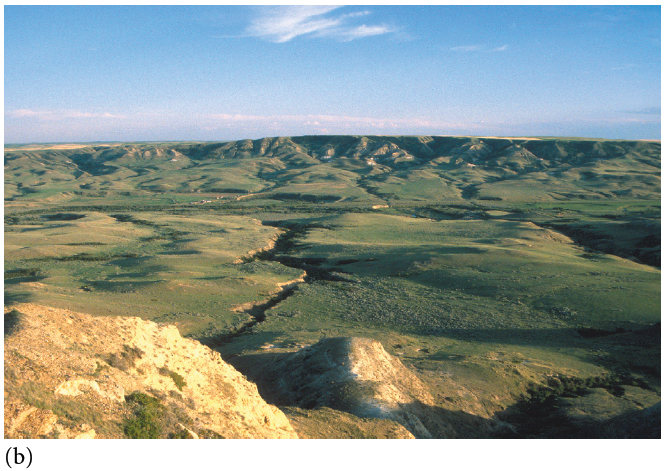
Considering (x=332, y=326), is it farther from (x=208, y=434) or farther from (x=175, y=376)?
(x=208, y=434)

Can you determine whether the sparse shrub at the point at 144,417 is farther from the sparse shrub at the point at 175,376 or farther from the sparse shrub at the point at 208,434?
the sparse shrub at the point at 175,376

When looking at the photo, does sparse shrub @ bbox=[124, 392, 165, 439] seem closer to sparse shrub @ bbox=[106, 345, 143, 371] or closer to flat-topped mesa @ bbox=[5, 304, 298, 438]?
flat-topped mesa @ bbox=[5, 304, 298, 438]

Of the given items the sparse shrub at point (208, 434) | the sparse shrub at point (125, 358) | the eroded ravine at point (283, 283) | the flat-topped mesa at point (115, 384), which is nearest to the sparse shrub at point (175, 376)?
the flat-topped mesa at point (115, 384)

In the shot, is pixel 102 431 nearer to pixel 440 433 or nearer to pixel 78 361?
pixel 78 361

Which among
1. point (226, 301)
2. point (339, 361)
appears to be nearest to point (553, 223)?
point (226, 301)

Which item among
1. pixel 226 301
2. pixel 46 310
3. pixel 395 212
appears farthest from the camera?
pixel 395 212

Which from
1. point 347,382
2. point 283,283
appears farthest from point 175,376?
point 283,283

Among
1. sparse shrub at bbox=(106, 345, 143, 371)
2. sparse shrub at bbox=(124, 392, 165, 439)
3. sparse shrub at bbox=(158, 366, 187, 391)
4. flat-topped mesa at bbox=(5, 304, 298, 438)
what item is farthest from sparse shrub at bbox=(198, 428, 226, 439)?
sparse shrub at bbox=(106, 345, 143, 371)
